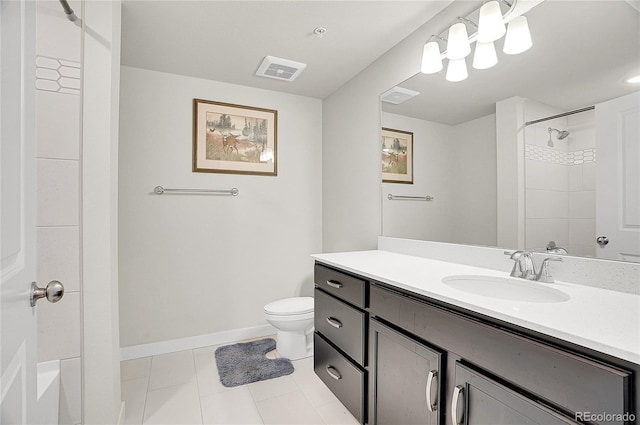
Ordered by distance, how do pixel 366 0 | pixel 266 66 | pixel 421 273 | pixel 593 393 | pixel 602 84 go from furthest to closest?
1. pixel 266 66
2. pixel 366 0
3. pixel 421 273
4. pixel 602 84
5. pixel 593 393

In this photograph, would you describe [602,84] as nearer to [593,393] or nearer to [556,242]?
[556,242]

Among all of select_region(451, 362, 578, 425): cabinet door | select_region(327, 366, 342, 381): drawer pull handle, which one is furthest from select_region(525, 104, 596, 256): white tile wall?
select_region(327, 366, 342, 381): drawer pull handle

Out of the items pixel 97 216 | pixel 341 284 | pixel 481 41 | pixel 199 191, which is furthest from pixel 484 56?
pixel 199 191

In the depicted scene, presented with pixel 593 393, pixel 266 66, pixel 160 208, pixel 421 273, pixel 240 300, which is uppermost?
pixel 266 66

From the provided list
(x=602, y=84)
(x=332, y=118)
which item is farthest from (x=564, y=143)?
(x=332, y=118)

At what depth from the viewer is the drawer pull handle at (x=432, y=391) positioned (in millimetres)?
1080

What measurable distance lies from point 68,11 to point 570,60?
2.12 metres

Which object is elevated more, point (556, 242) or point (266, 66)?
point (266, 66)

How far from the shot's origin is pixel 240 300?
9.06 feet

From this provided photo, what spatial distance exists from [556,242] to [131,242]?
2.69 metres

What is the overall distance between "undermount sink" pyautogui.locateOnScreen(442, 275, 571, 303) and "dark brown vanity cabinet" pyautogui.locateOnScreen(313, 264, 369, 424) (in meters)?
0.44

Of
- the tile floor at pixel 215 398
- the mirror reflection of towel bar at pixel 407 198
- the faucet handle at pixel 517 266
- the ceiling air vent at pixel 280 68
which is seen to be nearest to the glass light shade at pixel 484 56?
the mirror reflection of towel bar at pixel 407 198

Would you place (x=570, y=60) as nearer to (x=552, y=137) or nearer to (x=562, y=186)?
(x=552, y=137)

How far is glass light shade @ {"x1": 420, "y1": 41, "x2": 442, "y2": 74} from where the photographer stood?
1.77 metres
